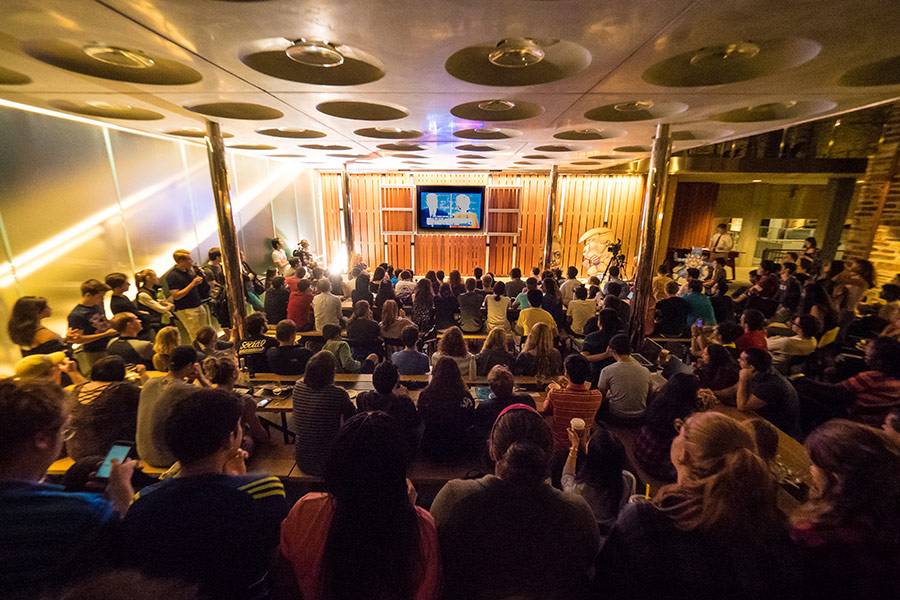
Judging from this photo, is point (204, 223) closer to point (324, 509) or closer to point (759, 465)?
point (324, 509)

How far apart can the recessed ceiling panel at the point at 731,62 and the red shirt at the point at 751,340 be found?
8.44 ft

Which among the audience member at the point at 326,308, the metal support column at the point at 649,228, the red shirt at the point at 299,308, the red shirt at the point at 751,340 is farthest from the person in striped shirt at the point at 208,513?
the metal support column at the point at 649,228

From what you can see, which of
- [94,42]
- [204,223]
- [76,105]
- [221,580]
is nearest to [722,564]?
[221,580]

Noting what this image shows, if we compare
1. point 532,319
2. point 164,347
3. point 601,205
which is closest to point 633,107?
point 532,319

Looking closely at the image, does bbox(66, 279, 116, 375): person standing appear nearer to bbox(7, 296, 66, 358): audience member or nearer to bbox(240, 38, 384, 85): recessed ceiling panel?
bbox(7, 296, 66, 358): audience member

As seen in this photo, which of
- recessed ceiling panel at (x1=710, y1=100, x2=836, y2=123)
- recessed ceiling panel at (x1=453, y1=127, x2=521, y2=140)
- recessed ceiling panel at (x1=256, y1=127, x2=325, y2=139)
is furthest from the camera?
recessed ceiling panel at (x1=256, y1=127, x2=325, y2=139)

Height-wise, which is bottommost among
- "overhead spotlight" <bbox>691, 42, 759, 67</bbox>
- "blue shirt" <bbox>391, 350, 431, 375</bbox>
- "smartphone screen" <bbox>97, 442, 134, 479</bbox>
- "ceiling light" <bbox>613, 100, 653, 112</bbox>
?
"blue shirt" <bbox>391, 350, 431, 375</bbox>

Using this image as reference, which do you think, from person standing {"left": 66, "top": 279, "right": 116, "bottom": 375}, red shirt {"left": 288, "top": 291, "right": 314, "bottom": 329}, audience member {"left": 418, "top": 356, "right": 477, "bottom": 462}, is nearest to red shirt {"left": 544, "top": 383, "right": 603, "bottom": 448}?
audience member {"left": 418, "top": 356, "right": 477, "bottom": 462}

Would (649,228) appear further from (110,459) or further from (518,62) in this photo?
→ (110,459)

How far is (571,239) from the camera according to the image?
1263cm

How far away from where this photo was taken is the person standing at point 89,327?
3988 millimetres

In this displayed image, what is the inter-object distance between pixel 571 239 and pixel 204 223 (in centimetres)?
1049

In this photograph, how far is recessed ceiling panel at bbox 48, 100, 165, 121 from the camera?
4148 millimetres

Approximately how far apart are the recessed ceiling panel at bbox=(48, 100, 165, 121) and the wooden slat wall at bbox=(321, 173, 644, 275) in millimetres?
7731
